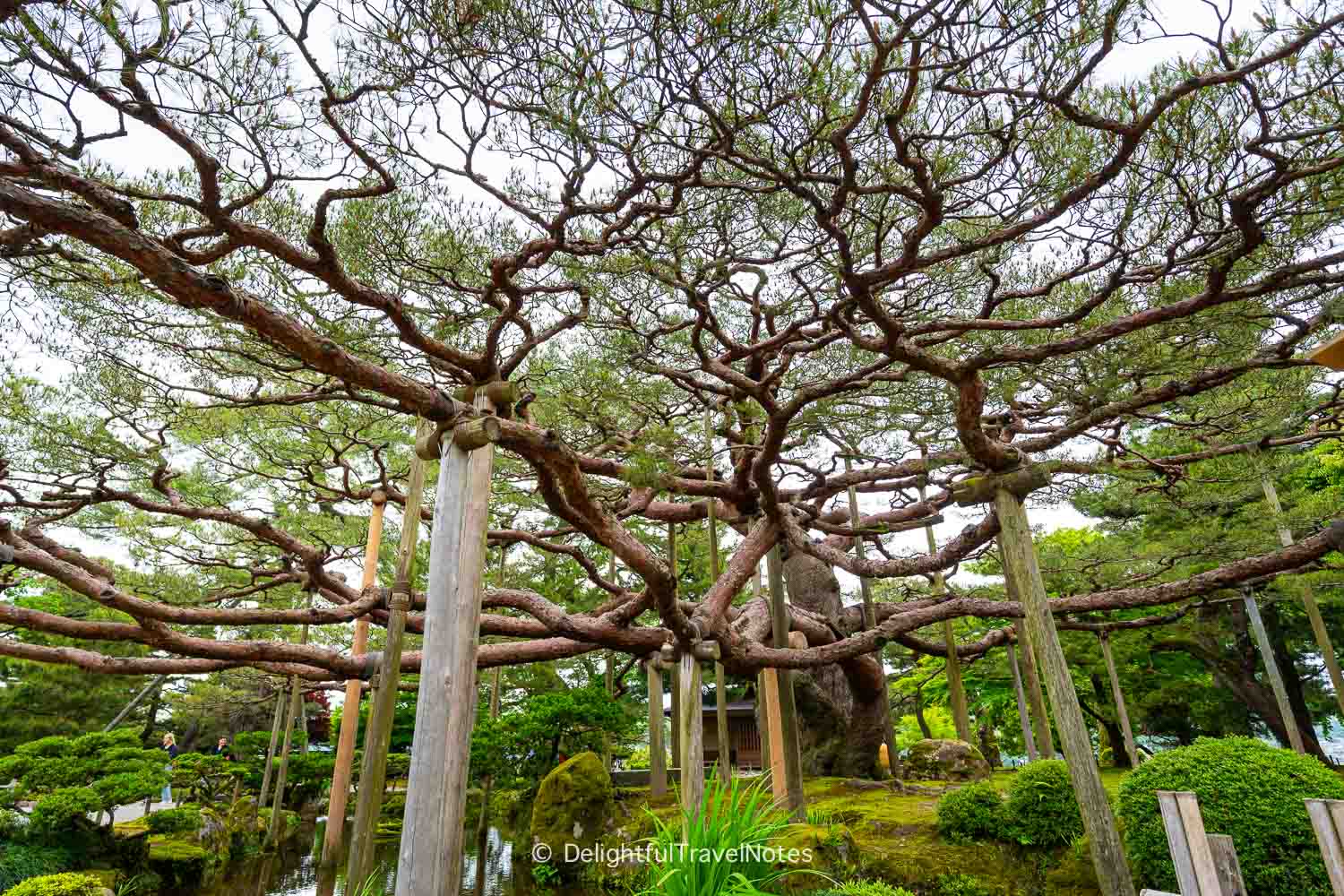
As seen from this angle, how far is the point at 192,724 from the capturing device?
17297 millimetres

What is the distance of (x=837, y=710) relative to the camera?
9.56 meters

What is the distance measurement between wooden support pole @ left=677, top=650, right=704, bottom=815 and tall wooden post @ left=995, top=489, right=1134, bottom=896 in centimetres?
195

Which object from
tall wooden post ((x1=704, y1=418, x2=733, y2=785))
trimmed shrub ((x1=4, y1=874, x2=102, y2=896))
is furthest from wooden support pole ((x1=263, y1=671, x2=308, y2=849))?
tall wooden post ((x1=704, y1=418, x2=733, y2=785))

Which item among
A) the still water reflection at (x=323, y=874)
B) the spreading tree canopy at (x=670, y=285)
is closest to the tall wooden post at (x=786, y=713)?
the spreading tree canopy at (x=670, y=285)

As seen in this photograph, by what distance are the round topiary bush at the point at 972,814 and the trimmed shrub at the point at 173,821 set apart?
372 inches

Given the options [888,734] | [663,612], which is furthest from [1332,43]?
[888,734]

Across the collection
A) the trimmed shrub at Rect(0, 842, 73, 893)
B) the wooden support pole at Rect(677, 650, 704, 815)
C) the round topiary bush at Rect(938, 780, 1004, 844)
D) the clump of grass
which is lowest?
the trimmed shrub at Rect(0, 842, 73, 893)

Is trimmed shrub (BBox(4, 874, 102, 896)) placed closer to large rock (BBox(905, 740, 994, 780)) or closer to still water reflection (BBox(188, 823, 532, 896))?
still water reflection (BBox(188, 823, 532, 896))

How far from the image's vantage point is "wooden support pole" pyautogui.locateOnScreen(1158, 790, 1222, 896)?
2094mm

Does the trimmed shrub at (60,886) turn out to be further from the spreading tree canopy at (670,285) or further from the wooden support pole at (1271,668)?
the wooden support pole at (1271,668)

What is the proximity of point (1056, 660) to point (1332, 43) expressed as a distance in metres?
3.20

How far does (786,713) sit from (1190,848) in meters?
3.50

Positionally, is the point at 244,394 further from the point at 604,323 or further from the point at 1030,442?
the point at 1030,442

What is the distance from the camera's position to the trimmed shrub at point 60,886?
4824mm
